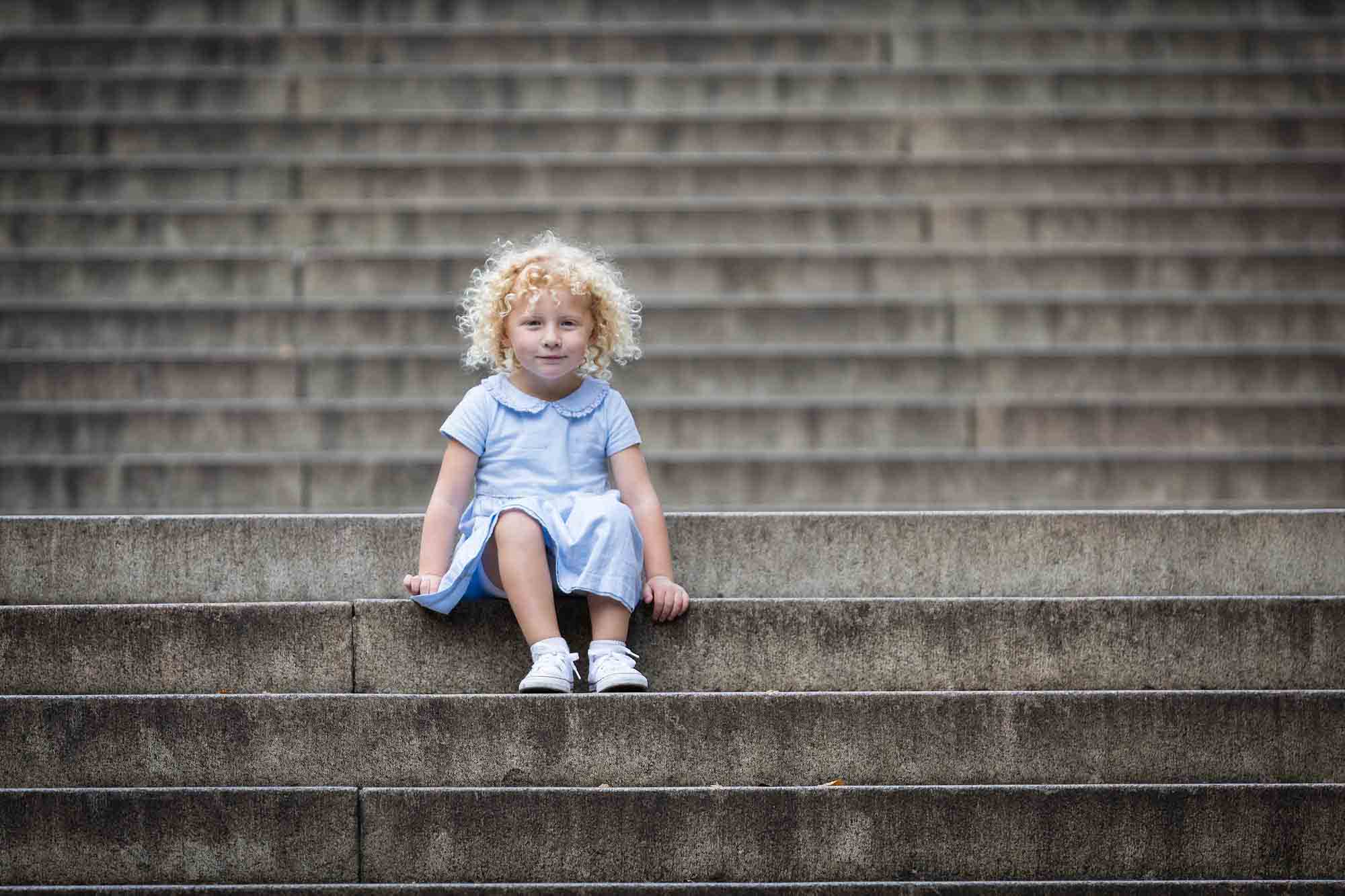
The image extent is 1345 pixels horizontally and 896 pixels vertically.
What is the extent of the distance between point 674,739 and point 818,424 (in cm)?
289

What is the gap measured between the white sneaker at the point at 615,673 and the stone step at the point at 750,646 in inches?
5.9

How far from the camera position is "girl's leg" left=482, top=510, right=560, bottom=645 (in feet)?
9.70

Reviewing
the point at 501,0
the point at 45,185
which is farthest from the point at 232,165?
the point at 501,0

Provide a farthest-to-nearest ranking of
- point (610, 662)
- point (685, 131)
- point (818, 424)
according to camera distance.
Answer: point (685, 131), point (818, 424), point (610, 662)

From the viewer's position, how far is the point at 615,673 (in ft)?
9.57

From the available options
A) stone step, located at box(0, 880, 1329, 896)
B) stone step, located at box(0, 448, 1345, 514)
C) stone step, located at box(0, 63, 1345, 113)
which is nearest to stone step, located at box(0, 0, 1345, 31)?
stone step, located at box(0, 63, 1345, 113)

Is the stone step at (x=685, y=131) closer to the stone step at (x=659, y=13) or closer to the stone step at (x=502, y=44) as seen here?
the stone step at (x=502, y=44)

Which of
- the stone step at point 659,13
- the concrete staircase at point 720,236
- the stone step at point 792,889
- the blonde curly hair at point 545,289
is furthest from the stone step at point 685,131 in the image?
the stone step at point 792,889

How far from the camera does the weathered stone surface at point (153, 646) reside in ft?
10.1

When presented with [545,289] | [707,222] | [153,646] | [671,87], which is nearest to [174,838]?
[153,646]

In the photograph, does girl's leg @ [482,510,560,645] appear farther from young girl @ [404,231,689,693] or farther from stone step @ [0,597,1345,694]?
stone step @ [0,597,1345,694]

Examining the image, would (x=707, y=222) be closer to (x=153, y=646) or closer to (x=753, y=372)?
(x=753, y=372)

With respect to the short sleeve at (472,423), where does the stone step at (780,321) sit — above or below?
above

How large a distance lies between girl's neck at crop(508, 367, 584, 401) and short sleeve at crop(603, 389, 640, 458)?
0.10m
